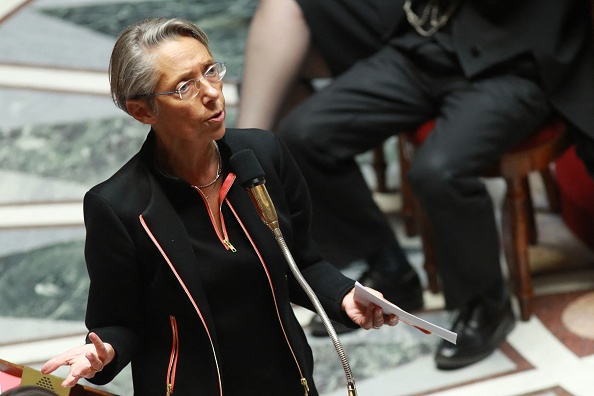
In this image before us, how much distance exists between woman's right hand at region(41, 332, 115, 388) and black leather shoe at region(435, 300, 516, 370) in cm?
155

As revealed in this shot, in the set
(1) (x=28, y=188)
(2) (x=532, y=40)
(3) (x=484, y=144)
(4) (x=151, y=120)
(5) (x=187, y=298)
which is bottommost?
(1) (x=28, y=188)

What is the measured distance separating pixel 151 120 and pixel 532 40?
1.69 m

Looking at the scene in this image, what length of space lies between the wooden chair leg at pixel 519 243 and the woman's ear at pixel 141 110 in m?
1.70

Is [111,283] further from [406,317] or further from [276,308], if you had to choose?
[406,317]

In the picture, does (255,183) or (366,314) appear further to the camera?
(366,314)

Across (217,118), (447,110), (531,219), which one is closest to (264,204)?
(217,118)

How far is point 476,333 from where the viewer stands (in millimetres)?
3086

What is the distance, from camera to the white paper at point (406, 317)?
5.24 feet

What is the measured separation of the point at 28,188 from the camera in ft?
12.3

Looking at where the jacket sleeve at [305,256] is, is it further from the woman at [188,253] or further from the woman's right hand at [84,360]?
the woman's right hand at [84,360]

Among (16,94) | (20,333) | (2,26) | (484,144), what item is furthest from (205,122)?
(2,26)

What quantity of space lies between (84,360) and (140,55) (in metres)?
0.47

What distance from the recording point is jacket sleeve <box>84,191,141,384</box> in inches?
66.4

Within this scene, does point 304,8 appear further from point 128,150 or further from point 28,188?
point 28,188
